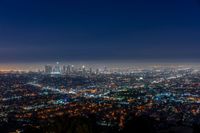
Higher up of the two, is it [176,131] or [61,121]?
[61,121]

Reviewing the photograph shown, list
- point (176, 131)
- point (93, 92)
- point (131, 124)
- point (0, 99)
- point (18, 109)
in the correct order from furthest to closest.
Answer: point (93, 92) < point (0, 99) < point (18, 109) < point (176, 131) < point (131, 124)

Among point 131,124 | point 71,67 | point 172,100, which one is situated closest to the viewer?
point 131,124

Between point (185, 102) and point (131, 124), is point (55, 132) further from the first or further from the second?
point (185, 102)

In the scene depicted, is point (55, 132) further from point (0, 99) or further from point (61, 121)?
point (0, 99)

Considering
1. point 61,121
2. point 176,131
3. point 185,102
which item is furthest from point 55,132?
point 185,102

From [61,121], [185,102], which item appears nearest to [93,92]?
[185,102]

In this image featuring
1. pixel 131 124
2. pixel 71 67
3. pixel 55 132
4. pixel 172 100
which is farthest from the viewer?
pixel 71 67

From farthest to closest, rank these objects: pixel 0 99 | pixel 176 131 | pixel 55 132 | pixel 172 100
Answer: pixel 0 99 → pixel 172 100 → pixel 176 131 → pixel 55 132

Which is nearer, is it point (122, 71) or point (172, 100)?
point (172, 100)

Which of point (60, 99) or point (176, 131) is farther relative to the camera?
point (60, 99)
